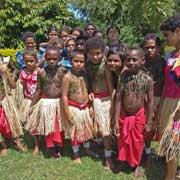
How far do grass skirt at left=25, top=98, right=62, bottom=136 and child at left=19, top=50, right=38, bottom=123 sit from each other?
1.42 feet

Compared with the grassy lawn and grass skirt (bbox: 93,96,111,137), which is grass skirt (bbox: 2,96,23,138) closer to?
the grassy lawn

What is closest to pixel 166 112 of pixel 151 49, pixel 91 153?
pixel 151 49

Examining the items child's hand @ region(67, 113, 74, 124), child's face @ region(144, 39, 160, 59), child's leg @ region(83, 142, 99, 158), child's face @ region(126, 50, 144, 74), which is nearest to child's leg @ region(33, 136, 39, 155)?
child's leg @ region(83, 142, 99, 158)

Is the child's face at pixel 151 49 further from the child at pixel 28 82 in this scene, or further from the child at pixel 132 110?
the child at pixel 28 82

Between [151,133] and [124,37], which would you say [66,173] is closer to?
[151,133]

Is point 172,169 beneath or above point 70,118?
beneath

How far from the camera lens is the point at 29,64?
15.4 feet

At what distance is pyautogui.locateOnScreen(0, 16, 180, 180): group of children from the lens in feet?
11.9

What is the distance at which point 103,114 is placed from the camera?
163 inches

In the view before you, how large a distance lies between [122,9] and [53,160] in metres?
13.2

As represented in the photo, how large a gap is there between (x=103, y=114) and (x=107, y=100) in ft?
0.56

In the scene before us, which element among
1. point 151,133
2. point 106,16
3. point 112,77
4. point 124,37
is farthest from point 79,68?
point 106,16

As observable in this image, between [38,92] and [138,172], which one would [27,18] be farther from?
[138,172]

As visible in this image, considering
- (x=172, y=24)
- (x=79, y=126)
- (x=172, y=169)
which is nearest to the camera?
(x=172, y=24)
